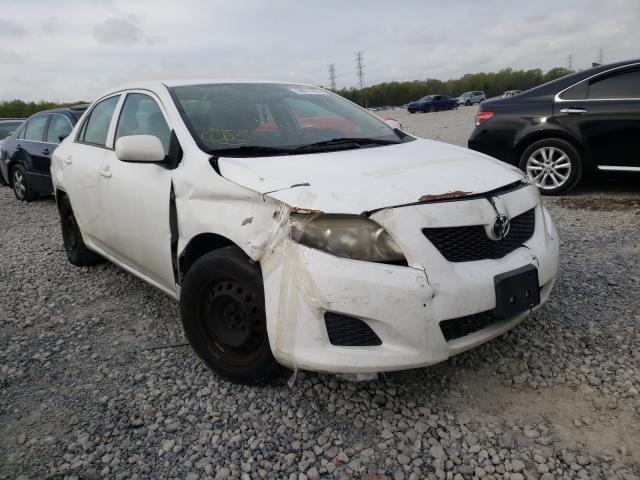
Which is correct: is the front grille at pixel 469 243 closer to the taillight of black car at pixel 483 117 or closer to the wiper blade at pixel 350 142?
the wiper blade at pixel 350 142

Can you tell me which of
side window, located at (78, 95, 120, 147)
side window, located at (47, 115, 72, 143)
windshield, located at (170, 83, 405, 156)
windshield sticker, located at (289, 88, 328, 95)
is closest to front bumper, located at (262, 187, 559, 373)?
windshield, located at (170, 83, 405, 156)

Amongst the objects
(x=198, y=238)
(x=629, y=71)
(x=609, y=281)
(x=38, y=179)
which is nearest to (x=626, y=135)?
(x=629, y=71)

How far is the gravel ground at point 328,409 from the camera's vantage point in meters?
1.94

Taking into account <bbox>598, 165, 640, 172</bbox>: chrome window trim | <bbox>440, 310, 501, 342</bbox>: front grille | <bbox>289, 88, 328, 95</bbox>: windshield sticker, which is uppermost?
<bbox>289, 88, 328, 95</bbox>: windshield sticker

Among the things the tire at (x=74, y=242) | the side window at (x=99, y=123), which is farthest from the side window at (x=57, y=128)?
the side window at (x=99, y=123)

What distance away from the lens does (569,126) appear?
5.69 meters

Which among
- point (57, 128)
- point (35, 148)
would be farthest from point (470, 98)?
point (57, 128)

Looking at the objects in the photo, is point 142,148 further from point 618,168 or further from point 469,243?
point 618,168

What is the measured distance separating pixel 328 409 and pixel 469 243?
38.3 inches

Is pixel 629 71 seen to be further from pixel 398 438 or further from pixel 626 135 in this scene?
pixel 398 438

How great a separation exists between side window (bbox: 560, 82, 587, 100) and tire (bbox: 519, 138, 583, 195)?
1.64ft

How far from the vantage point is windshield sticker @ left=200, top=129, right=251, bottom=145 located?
2635 mm

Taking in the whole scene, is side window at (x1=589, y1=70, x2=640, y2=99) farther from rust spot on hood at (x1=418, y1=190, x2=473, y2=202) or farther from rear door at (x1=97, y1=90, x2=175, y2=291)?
rear door at (x1=97, y1=90, x2=175, y2=291)

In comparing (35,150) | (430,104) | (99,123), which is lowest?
(35,150)
